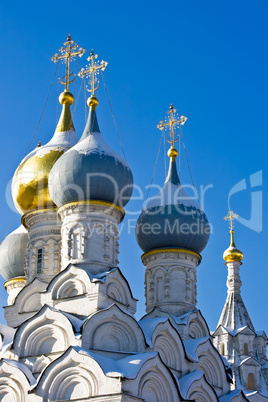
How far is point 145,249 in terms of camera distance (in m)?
17.1

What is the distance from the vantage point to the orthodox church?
12.6 meters

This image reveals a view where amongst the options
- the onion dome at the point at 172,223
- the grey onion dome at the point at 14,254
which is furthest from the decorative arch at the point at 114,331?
the grey onion dome at the point at 14,254

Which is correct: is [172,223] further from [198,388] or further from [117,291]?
[198,388]

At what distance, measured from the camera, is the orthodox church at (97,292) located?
12.6 m

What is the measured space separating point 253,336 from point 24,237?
6681mm

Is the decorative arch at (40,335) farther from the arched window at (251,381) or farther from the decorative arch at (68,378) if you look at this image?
the arched window at (251,381)

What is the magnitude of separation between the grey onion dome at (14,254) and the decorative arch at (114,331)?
185 inches

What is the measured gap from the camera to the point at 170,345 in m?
14.6

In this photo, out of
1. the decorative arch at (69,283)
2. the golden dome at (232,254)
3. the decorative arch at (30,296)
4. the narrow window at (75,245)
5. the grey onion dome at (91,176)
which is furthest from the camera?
the golden dome at (232,254)

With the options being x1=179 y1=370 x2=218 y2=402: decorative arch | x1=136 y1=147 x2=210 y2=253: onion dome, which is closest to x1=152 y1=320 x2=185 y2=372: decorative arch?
x1=179 y1=370 x2=218 y2=402: decorative arch

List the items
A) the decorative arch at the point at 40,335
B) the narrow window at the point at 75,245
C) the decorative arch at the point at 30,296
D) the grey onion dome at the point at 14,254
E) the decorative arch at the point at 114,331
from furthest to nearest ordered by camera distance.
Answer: the grey onion dome at the point at 14,254 → the decorative arch at the point at 30,296 → the narrow window at the point at 75,245 → the decorative arch at the point at 40,335 → the decorative arch at the point at 114,331

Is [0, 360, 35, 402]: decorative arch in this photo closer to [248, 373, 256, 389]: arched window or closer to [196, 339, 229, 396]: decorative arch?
[196, 339, 229, 396]: decorative arch

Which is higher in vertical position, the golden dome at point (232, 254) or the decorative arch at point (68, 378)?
the golden dome at point (232, 254)

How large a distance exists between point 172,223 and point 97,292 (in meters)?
3.64
